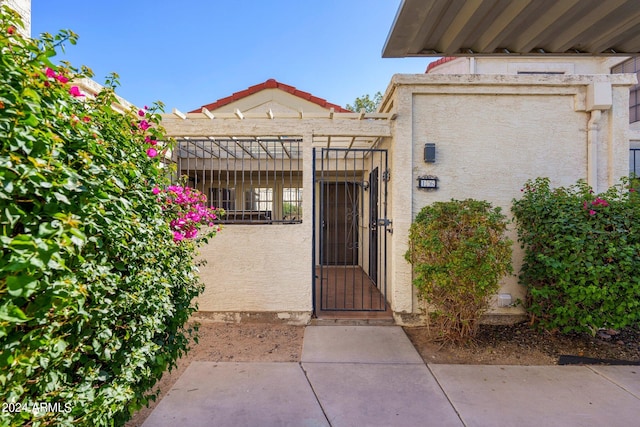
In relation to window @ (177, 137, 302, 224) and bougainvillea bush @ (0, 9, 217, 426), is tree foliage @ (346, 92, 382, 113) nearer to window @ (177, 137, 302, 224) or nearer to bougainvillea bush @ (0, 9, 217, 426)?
window @ (177, 137, 302, 224)

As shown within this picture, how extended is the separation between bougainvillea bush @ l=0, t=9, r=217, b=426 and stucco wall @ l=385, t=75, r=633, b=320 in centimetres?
337

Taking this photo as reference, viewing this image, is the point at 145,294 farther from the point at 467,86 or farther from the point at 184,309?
the point at 467,86

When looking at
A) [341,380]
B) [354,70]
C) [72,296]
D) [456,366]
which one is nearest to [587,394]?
[456,366]

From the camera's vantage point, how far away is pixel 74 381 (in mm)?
1477

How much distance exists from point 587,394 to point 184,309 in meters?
3.69

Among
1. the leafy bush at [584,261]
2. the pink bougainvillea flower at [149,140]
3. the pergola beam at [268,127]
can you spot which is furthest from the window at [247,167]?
the leafy bush at [584,261]

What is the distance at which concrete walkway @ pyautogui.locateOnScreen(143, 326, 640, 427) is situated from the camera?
2.45 metres

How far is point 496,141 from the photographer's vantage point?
14.6 feet

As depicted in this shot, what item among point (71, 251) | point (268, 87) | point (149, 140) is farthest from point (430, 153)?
point (268, 87)

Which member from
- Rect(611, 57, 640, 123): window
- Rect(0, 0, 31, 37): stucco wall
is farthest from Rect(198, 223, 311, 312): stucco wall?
Rect(611, 57, 640, 123): window

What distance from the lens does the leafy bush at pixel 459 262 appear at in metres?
3.53

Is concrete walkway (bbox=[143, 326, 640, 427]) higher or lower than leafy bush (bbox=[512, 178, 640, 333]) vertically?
lower

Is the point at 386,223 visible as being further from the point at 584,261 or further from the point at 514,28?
the point at 514,28

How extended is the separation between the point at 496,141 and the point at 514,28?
261 centimetres
